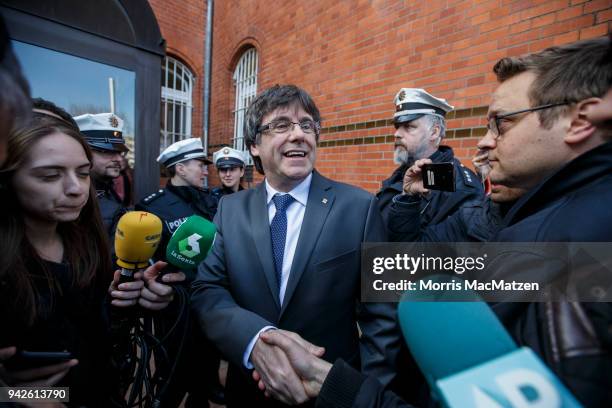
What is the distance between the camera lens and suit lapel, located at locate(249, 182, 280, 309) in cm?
140

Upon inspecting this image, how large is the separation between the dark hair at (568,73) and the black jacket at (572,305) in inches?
8.1

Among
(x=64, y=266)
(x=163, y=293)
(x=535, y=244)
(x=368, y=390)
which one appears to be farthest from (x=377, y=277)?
(x=64, y=266)

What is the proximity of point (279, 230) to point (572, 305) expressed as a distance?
1138mm

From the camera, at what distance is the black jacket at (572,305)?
1.71 feet

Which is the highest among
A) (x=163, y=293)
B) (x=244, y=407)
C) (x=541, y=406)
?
(x=541, y=406)

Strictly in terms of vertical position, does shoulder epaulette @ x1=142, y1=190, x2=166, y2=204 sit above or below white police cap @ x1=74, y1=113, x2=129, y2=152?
below

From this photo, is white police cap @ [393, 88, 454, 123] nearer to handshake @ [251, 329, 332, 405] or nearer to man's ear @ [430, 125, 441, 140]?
man's ear @ [430, 125, 441, 140]

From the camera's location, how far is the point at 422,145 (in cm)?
256

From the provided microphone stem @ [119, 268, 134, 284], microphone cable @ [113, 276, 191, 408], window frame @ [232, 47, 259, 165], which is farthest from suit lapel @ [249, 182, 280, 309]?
window frame @ [232, 47, 259, 165]

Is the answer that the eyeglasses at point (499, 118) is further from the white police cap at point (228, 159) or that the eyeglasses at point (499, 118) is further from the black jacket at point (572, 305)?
the white police cap at point (228, 159)

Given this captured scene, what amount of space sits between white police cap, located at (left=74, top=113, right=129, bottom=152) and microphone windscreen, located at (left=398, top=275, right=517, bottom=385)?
2686 mm

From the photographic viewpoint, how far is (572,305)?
572 millimetres

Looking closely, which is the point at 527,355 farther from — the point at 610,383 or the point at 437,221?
the point at 437,221

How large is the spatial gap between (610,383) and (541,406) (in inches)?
5.3
